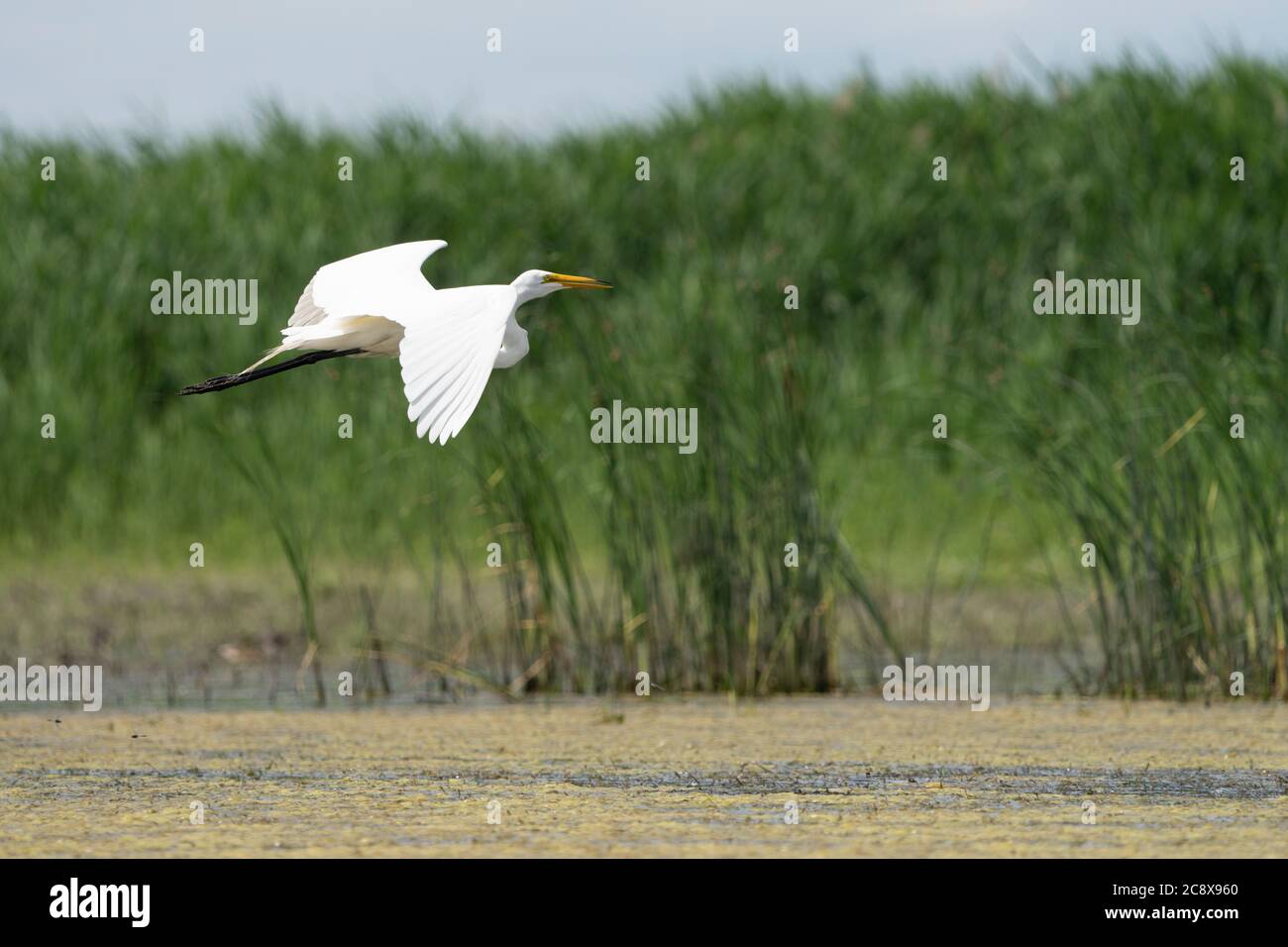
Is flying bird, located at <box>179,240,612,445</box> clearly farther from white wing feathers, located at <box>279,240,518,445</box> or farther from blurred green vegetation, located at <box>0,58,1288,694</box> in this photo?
blurred green vegetation, located at <box>0,58,1288,694</box>

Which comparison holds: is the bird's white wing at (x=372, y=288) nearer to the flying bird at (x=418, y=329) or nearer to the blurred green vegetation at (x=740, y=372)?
the flying bird at (x=418, y=329)

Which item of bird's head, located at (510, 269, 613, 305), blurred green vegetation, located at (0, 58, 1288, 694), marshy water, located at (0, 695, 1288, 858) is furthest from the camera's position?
blurred green vegetation, located at (0, 58, 1288, 694)

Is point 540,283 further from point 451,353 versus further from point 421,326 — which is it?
point 451,353

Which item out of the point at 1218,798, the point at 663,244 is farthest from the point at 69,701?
the point at 663,244

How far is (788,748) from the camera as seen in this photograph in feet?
17.6

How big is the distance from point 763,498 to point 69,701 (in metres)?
2.49

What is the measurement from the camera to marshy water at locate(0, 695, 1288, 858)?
4.03m

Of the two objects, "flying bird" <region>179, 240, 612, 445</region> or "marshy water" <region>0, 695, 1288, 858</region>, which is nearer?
"flying bird" <region>179, 240, 612, 445</region>

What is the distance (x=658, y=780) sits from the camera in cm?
484

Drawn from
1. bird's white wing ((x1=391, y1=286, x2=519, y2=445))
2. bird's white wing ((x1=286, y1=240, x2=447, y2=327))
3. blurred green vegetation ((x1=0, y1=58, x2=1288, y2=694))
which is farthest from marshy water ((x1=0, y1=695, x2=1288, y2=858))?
bird's white wing ((x1=286, y1=240, x2=447, y2=327))

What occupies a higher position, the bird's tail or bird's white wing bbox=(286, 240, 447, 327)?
bird's white wing bbox=(286, 240, 447, 327)

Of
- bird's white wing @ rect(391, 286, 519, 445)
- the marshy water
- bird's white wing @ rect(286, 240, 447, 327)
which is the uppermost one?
bird's white wing @ rect(286, 240, 447, 327)

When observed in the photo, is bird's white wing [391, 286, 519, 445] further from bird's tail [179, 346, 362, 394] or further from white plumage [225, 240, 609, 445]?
bird's tail [179, 346, 362, 394]

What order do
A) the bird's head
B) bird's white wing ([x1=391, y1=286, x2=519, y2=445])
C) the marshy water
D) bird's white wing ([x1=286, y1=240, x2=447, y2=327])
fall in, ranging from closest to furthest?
bird's white wing ([x1=391, y1=286, x2=519, y2=445])
the marshy water
bird's white wing ([x1=286, y1=240, x2=447, y2=327])
the bird's head
